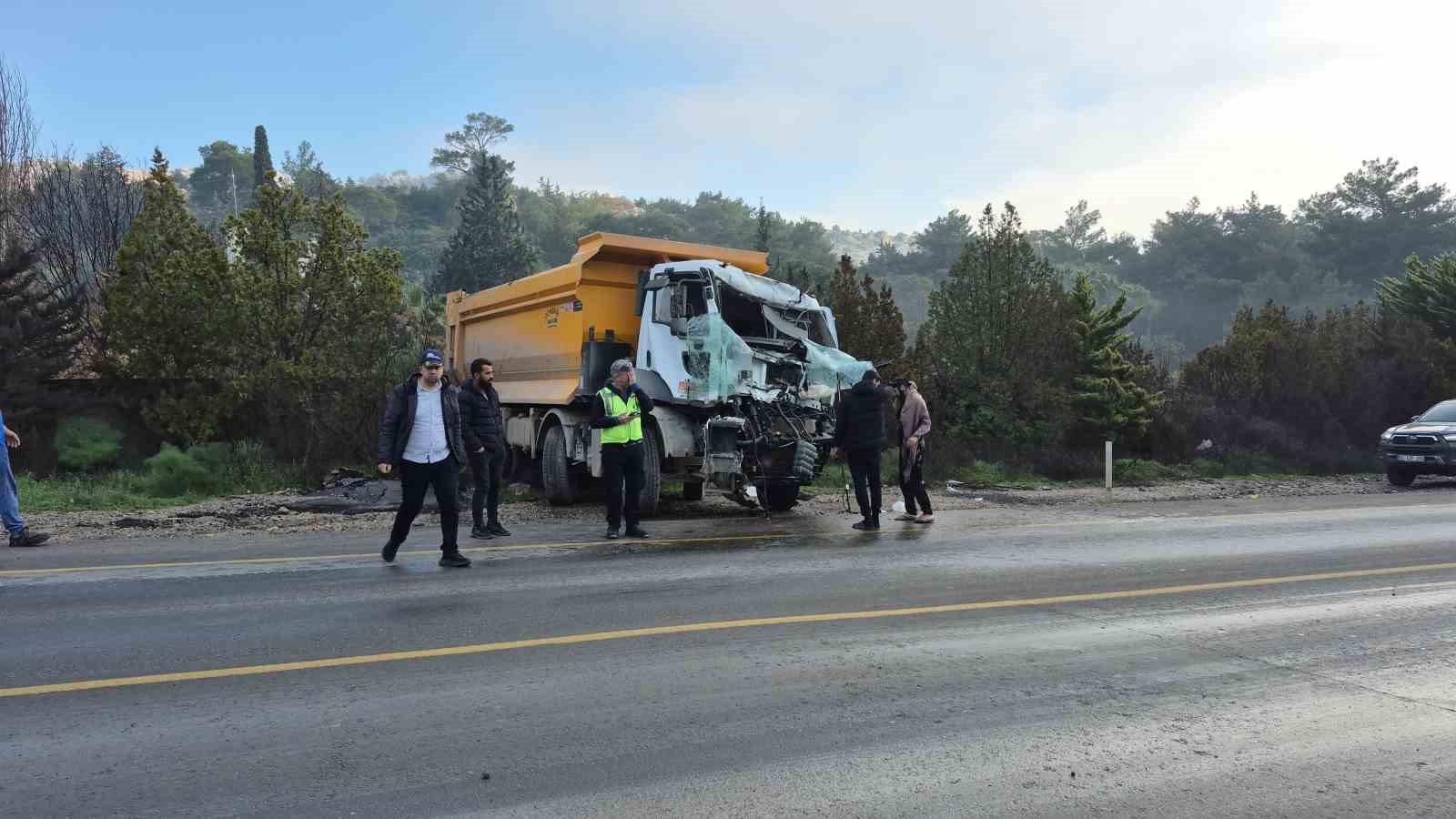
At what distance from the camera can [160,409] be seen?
1681 centimetres

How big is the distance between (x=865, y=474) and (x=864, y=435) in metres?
0.49

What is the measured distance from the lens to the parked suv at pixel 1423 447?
18.6 metres

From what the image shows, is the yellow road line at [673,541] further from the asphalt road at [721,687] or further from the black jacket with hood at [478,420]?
the black jacket with hood at [478,420]

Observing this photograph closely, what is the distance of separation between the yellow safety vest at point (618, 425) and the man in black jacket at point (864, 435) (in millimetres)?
2679

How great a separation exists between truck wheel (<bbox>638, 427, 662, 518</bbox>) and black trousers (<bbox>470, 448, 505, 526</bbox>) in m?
1.94

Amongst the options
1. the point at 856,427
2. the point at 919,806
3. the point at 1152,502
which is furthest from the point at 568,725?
the point at 1152,502

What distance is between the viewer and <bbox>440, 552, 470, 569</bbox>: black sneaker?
8547 mm

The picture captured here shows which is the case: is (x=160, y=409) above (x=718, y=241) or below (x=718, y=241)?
below

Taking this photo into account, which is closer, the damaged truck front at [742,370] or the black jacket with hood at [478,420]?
the black jacket with hood at [478,420]

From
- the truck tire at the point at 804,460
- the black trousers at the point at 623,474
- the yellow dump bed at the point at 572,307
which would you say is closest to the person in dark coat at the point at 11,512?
the black trousers at the point at 623,474

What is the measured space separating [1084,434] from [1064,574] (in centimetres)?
1391

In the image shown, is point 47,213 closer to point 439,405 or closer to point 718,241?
point 439,405

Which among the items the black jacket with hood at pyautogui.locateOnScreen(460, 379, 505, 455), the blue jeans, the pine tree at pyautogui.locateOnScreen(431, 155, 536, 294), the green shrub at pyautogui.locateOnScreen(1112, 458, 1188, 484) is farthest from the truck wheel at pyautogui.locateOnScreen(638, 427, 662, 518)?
the pine tree at pyautogui.locateOnScreen(431, 155, 536, 294)

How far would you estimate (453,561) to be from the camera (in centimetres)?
858
